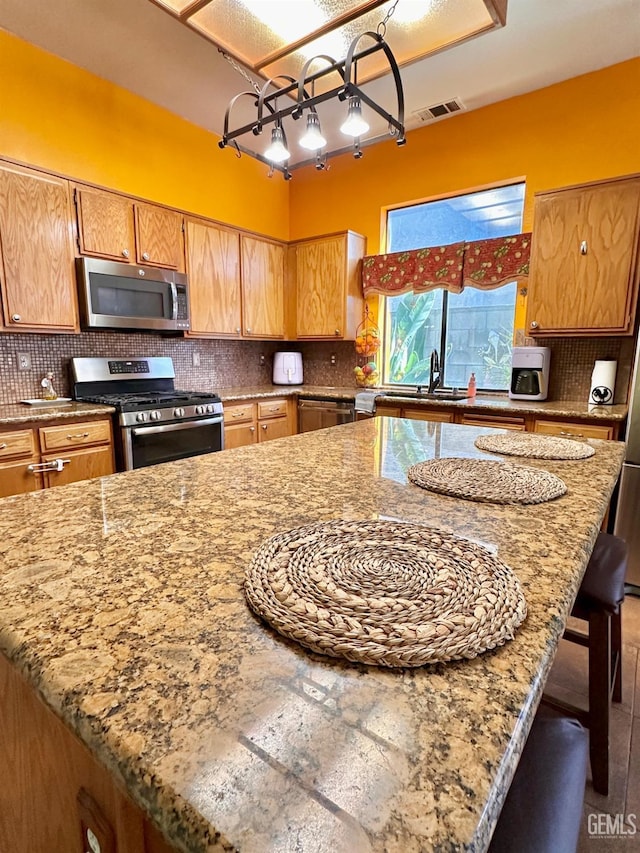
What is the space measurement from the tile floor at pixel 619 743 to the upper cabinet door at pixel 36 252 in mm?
3204

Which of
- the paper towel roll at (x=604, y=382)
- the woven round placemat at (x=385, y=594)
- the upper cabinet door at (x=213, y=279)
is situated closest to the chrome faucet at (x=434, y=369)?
the paper towel roll at (x=604, y=382)

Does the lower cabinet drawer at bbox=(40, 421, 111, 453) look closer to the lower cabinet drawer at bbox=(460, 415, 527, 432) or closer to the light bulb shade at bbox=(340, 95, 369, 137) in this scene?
the light bulb shade at bbox=(340, 95, 369, 137)

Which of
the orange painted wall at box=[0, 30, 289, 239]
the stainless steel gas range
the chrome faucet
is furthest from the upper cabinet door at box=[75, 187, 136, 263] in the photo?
the chrome faucet

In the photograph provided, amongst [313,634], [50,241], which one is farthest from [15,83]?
[313,634]

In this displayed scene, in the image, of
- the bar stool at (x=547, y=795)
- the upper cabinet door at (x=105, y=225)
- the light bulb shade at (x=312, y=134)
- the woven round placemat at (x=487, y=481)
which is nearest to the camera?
the bar stool at (x=547, y=795)

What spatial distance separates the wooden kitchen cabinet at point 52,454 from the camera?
7.36ft

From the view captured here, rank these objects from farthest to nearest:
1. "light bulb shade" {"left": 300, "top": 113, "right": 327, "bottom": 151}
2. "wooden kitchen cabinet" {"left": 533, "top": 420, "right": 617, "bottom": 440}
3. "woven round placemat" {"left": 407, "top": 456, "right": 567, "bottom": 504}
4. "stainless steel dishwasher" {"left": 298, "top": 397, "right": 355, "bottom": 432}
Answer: "stainless steel dishwasher" {"left": 298, "top": 397, "right": 355, "bottom": 432} → "wooden kitchen cabinet" {"left": 533, "top": 420, "right": 617, "bottom": 440} → "light bulb shade" {"left": 300, "top": 113, "right": 327, "bottom": 151} → "woven round placemat" {"left": 407, "top": 456, "right": 567, "bottom": 504}

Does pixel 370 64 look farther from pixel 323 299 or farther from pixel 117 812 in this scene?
pixel 117 812

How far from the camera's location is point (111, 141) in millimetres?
3062

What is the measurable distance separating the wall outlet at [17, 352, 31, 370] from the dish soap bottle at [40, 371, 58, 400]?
0.39ft

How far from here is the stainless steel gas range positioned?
2666mm

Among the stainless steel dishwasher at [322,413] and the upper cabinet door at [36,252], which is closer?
the upper cabinet door at [36,252]

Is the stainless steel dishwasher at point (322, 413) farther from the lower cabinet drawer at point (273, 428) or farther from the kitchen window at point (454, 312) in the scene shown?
the kitchen window at point (454, 312)

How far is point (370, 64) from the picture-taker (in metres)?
2.18
